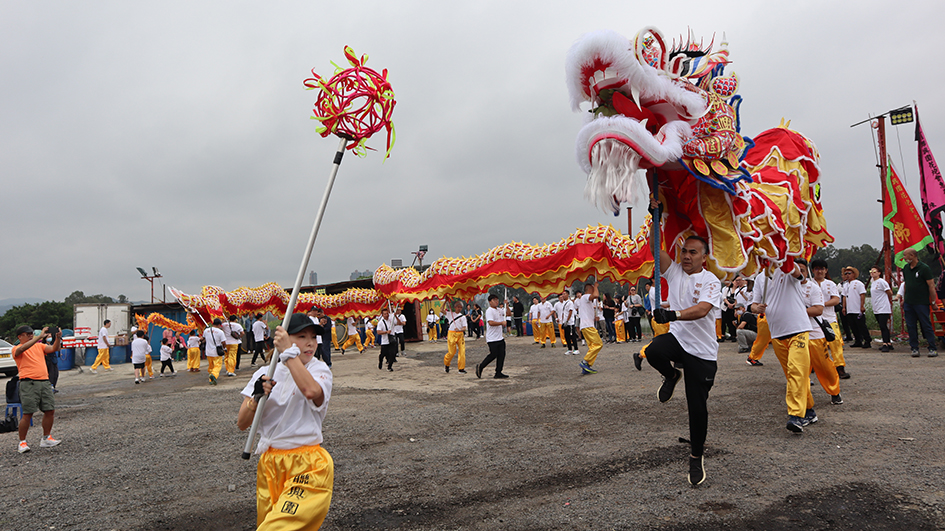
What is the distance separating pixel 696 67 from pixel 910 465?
13.3ft

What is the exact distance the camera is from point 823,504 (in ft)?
10.8

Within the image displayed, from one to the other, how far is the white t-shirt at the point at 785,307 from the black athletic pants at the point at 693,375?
1.87m

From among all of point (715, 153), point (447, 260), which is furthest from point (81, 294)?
point (715, 153)

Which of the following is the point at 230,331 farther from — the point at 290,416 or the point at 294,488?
the point at 294,488

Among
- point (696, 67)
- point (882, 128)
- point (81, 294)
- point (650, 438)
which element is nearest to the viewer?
point (650, 438)

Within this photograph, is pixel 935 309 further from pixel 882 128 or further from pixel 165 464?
pixel 165 464

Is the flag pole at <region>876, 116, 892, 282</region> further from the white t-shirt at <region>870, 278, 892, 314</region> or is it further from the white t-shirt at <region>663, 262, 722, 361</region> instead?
the white t-shirt at <region>663, 262, 722, 361</region>

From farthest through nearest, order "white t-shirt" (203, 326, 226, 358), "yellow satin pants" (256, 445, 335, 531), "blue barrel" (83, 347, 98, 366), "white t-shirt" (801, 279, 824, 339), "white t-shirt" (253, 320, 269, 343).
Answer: "blue barrel" (83, 347, 98, 366)
"white t-shirt" (253, 320, 269, 343)
"white t-shirt" (203, 326, 226, 358)
"white t-shirt" (801, 279, 824, 339)
"yellow satin pants" (256, 445, 335, 531)

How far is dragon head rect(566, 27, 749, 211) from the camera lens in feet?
14.9

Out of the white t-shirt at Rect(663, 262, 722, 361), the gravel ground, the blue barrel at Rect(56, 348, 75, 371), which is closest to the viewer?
the gravel ground

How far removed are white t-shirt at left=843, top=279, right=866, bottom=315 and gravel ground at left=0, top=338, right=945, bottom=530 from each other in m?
2.88

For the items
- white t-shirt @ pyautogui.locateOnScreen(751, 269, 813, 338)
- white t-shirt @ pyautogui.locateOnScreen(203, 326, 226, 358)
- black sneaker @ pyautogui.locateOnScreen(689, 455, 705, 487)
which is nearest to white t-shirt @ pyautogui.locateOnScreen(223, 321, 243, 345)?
white t-shirt @ pyautogui.locateOnScreen(203, 326, 226, 358)

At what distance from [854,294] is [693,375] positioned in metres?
9.65

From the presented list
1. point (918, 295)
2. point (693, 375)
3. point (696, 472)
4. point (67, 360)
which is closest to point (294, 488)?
point (696, 472)
